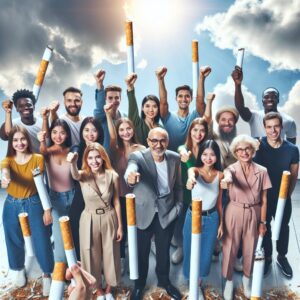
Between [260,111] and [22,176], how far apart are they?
1077mm

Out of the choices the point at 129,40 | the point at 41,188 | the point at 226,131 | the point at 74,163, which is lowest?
the point at 41,188

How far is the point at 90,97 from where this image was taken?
6.46 feet

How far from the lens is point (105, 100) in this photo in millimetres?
Result: 1967

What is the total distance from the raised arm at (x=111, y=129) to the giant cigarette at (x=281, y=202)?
0.72 m

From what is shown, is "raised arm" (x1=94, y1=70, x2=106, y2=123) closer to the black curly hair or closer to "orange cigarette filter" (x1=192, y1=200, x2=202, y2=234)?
the black curly hair

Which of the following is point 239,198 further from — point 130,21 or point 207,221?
point 130,21

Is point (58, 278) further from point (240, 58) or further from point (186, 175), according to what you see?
point (240, 58)

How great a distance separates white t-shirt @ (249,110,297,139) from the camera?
1955mm

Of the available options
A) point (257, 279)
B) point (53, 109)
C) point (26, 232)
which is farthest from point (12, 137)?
point (257, 279)

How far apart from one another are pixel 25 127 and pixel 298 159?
120 centimetres

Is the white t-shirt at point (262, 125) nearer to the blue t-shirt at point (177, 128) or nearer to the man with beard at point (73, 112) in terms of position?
the blue t-shirt at point (177, 128)

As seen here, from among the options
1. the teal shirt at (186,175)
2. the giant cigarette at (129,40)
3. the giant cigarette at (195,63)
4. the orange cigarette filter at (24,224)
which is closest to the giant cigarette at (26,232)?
the orange cigarette filter at (24,224)

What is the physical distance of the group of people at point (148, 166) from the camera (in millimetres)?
1921

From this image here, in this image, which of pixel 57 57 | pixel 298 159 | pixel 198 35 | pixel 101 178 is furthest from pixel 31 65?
pixel 298 159
